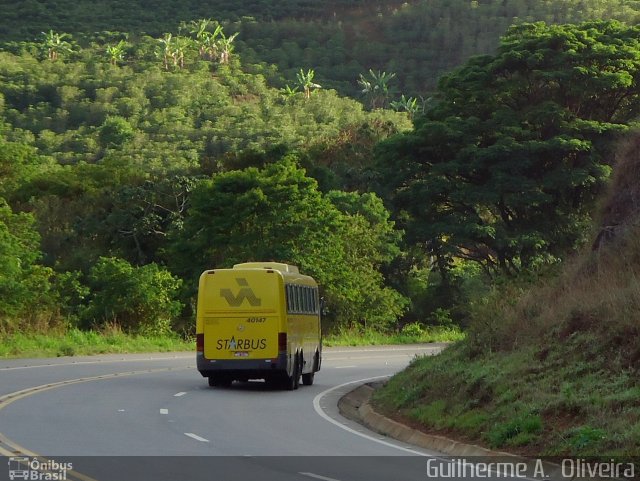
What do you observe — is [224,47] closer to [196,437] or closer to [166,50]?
[166,50]

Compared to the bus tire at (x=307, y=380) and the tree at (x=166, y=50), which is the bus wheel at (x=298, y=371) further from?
the tree at (x=166, y=50)

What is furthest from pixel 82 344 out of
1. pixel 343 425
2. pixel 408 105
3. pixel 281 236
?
pixel 408 105

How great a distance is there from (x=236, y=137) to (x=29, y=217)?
66800 millimetres

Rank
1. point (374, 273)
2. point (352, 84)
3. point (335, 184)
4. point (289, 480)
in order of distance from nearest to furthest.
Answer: point (289, 480)
point (374, 273)
point (335, 184)
point (352, 84)

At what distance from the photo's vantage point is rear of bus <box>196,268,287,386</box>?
28297 mm

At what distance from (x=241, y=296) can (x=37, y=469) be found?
14.8 metres

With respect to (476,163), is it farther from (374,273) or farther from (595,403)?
(595,403)

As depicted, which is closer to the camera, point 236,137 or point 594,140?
point 594,140

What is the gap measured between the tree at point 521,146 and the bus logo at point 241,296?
25.0 m

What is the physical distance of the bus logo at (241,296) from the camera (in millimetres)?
28498

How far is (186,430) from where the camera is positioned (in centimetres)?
1922

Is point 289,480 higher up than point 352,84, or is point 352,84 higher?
point 352,84

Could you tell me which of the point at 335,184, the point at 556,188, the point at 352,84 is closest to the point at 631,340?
the point at 556,188

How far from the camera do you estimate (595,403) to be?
1675 centimetres
